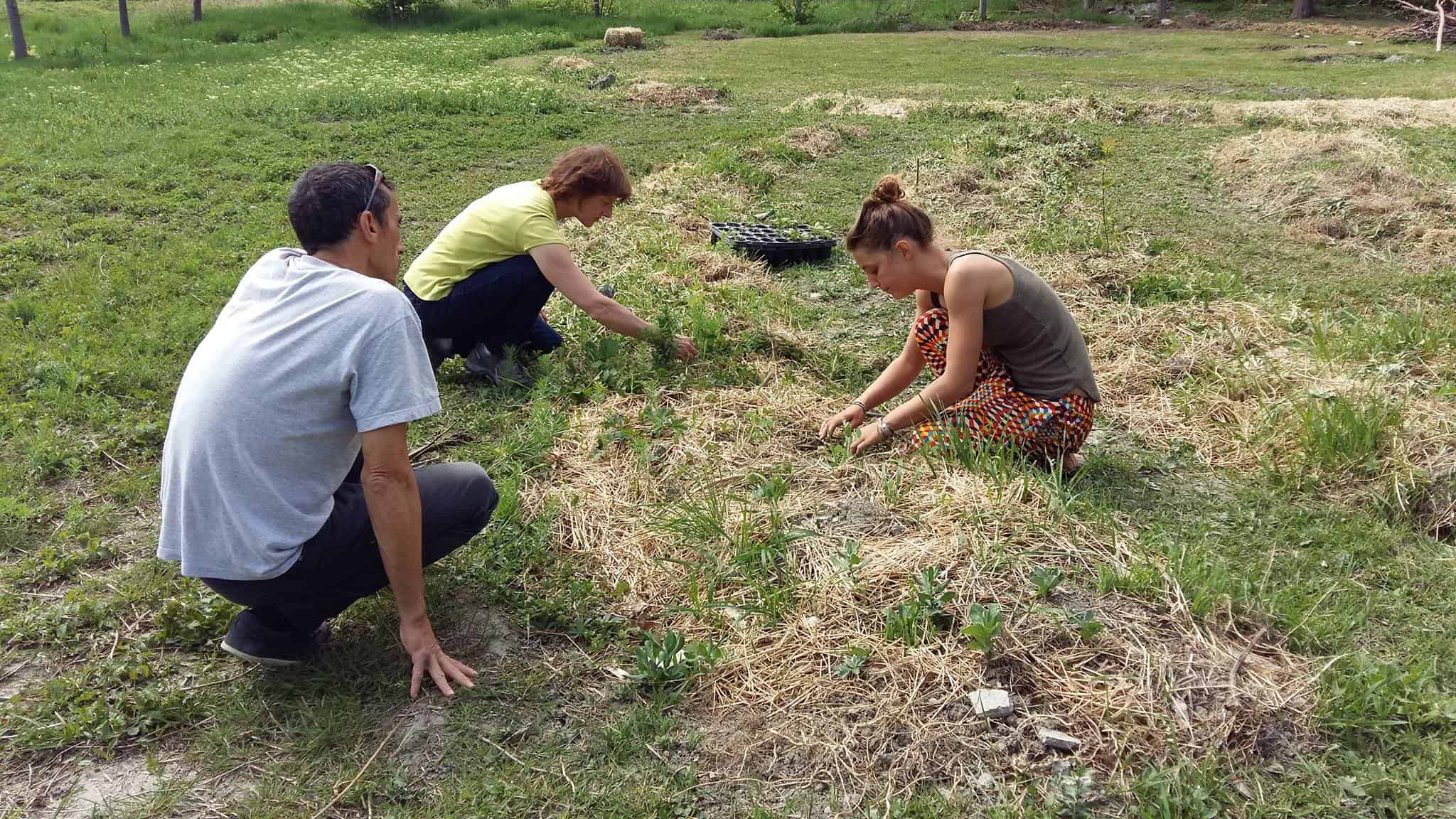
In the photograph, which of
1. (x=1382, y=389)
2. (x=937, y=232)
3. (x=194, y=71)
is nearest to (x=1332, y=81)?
(x=937, y=232)

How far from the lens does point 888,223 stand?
10.8 feet

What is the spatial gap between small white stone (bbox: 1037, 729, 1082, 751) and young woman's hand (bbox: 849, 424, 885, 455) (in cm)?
142

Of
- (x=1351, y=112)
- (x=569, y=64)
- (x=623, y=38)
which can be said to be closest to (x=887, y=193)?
(x=1351, y=112)

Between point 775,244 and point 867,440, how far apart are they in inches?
107

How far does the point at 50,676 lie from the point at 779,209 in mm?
5612

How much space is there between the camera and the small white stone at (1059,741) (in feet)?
7.55

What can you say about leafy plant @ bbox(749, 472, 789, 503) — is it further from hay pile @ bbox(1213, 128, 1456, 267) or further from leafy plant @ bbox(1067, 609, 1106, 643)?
hay pile @ bbox(1213, 128, 1456, 267)

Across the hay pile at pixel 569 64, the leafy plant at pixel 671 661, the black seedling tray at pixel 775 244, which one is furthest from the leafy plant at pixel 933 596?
the hay pile at pixel 569 64

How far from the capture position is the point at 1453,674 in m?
2.53

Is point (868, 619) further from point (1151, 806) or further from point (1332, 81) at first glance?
point (1332, 81)

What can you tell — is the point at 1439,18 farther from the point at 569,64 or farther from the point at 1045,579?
the point at 1045,579

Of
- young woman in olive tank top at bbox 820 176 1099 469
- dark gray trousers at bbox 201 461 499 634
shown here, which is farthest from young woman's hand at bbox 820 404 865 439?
dark gray trousers at bbox 201 461 499 634

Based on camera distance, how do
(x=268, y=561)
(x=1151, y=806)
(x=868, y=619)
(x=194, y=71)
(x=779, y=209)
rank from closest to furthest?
(x=1151, y=806), (x=268, y=561), (x=868, y=619), (x=779, y=209), (x=194, y=71)

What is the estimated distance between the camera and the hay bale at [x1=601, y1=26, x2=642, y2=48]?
740 inches
